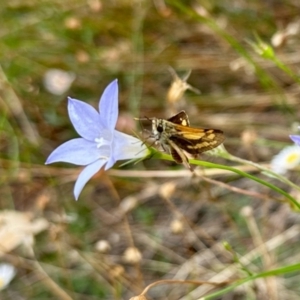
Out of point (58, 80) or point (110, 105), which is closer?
point (110, 105)

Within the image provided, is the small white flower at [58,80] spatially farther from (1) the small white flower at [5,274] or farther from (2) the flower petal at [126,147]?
(2) the flower petal at [126,147]

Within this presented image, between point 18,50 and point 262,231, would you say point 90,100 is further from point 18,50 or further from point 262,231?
point 262,231

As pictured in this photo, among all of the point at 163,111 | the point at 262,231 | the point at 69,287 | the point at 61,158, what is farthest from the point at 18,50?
the point at 61,158

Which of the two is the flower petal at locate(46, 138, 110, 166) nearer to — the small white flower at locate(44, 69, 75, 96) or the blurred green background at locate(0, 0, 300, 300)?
the blurred green background at locate(0, 0, 300, 300)

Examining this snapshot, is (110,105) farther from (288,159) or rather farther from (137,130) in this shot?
(137,130)

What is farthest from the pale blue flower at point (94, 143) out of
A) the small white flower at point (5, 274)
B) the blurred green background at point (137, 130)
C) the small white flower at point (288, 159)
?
the small white flower at point (5, 274)

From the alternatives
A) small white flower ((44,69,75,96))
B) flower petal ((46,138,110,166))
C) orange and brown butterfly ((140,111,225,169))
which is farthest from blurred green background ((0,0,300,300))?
orange and brown butterfly ((140,111,225,169))

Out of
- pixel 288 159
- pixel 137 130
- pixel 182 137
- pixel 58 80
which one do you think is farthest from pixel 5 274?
pixel 182 137
